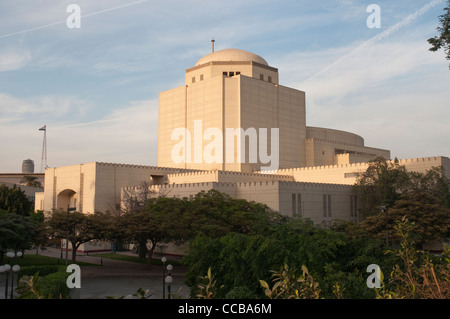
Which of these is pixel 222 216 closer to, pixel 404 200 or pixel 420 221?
pixel 404 200

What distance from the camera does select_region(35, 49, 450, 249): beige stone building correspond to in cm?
4728

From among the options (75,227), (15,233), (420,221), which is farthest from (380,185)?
(15,233)

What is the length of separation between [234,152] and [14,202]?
30555 millimetres

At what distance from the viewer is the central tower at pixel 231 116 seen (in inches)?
2532

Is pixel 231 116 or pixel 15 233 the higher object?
pixel 231 116

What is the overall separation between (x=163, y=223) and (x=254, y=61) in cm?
4406

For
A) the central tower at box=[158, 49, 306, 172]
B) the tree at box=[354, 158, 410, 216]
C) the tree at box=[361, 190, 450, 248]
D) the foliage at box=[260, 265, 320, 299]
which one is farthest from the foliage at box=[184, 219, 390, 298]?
the central tower at box=[158, 49, 306, 172]

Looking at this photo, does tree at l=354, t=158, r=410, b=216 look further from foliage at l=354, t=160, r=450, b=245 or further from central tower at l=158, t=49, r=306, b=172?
central tower at l=158, t=49, r=306, b=172

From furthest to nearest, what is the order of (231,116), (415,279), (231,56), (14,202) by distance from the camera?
(231,56), (231,116), (14,202), (415,279)

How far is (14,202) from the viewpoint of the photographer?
54.9 metres

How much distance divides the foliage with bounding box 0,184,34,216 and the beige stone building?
2.58 meters

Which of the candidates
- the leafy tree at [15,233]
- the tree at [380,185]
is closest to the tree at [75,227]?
the leafy tree at [15,233]
